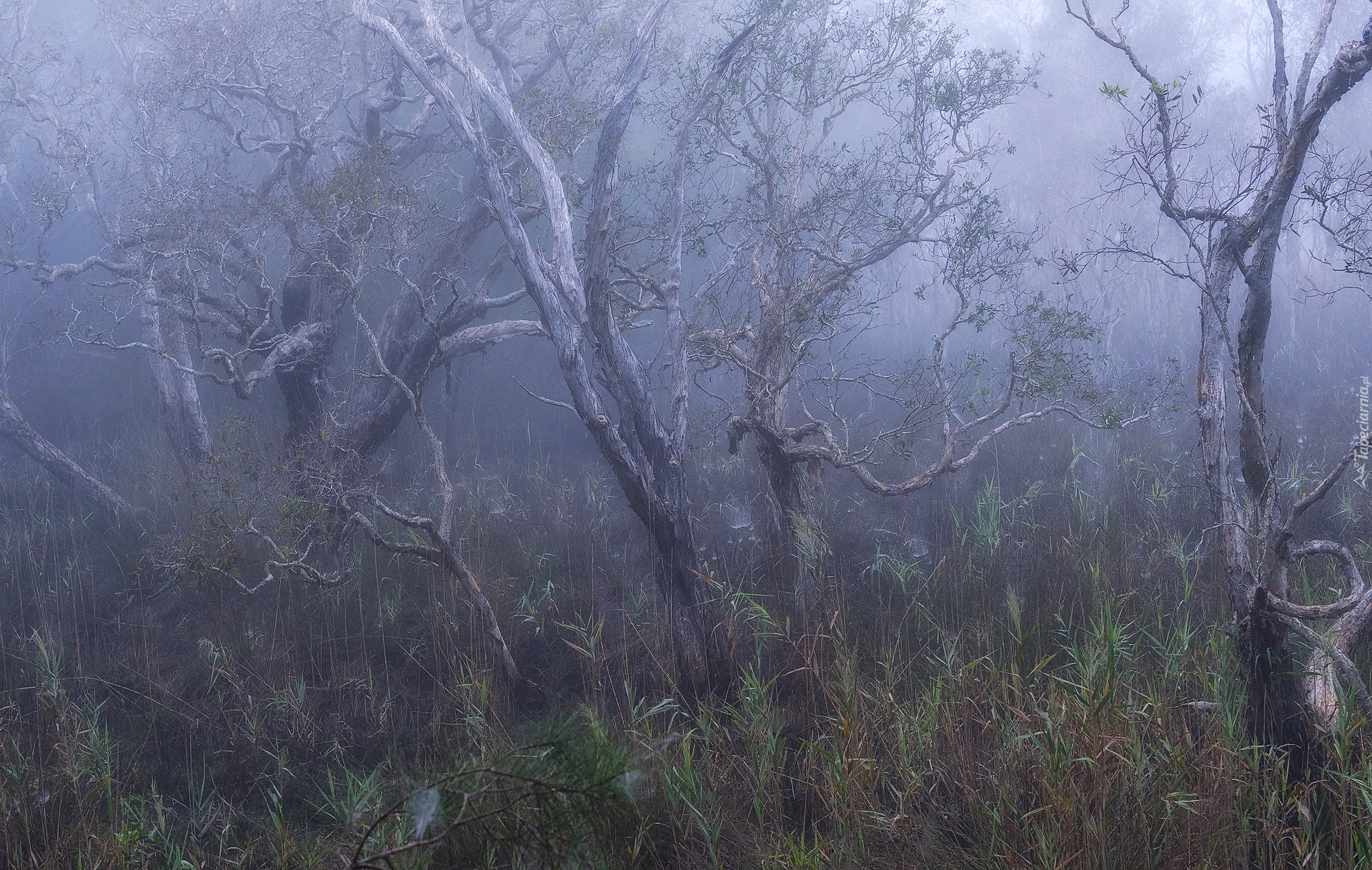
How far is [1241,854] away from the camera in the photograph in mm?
2479

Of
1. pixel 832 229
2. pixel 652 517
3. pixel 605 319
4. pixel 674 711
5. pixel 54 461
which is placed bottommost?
pixel 674 711

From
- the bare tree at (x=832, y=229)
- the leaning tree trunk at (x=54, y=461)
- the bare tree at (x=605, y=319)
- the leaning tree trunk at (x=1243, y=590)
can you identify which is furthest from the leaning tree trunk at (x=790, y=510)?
the leaning tree trunk at (x=54, y=461)

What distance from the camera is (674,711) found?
4219 mm

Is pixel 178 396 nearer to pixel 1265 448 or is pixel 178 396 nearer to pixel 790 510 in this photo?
pixel 790 510

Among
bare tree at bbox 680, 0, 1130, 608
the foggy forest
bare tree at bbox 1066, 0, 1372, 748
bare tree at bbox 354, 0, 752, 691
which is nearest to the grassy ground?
the foggy forest

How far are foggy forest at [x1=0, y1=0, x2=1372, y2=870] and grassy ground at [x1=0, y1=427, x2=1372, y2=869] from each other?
0.11ft

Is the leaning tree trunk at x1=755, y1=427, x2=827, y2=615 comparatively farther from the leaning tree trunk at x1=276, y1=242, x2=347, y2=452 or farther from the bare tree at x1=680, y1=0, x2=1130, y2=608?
the leaning tree trunk at x1=276, y1=242, x2=347, y2=452

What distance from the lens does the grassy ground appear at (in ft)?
8.47

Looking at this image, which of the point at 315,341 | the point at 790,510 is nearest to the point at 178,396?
the point at 315,341

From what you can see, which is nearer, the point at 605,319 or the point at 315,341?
the point at 605,319

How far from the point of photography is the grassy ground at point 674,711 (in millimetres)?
2582

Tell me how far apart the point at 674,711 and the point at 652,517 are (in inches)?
49.9

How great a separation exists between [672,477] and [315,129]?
521 centimetres

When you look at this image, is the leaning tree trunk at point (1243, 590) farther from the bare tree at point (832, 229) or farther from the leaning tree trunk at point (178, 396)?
the leaning tree trunk at point (178, 396)
